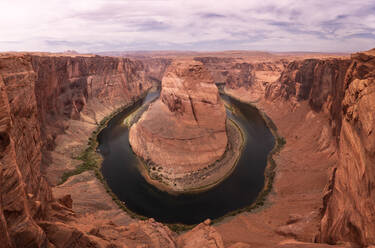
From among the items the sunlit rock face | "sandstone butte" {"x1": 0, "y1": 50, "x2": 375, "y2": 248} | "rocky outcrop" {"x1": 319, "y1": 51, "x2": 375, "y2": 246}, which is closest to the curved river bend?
"sandstone butte" {"x1": 0, "y1": 50, "x2": 375, "y2": 248}

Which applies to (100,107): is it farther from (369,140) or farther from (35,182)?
(369,140)

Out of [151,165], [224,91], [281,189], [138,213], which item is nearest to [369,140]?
[281,189]

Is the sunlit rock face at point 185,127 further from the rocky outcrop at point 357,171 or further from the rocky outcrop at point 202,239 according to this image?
the rocky outcrop at point 357,171

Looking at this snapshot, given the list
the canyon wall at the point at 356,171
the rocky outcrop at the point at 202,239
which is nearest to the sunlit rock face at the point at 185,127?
the rocky outcrop at the point at 202,239

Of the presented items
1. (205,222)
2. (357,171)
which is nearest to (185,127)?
(205,222)

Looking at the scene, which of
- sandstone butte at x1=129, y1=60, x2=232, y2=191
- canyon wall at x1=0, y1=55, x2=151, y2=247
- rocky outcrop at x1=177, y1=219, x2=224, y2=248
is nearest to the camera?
canyon wall at x1=0, y1=55, x2=151, y2=247

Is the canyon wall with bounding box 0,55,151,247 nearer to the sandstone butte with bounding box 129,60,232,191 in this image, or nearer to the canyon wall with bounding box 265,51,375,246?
the canyon wall with bounding box 265,51,375,246
